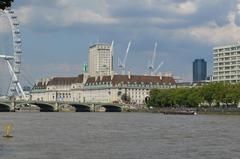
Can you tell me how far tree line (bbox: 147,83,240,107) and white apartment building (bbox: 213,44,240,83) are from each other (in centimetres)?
3103

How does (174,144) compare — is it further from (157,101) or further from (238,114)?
(157,101)

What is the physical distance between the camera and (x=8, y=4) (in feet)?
72.6

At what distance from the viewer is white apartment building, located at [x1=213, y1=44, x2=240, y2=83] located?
180375 millimetres

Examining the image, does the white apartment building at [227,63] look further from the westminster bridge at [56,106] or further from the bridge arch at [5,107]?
the bridge arch at [5,107]

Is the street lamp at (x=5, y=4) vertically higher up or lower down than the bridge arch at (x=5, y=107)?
higher up

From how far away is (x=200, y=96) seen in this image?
431 ft

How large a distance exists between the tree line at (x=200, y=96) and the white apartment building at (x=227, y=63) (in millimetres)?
31027

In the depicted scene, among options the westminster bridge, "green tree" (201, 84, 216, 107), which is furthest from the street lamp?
the westminster bridge

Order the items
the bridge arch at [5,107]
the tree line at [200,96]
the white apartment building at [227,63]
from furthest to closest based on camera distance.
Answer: the white apartment building at [227,63]
the bridge arch at [5,107]
the tree line at [200,96]

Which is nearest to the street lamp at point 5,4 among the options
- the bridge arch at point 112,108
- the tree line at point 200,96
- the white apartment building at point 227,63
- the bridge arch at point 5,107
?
the tree line at point 200,96

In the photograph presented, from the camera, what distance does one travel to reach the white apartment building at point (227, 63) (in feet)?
592

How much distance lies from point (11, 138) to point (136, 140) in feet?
28.0

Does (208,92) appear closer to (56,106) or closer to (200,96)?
(200,96)

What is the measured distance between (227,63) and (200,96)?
181 ft
